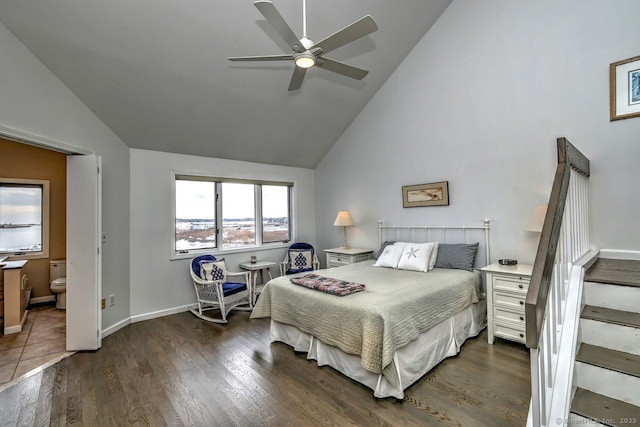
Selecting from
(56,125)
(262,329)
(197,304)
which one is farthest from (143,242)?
(262,329)

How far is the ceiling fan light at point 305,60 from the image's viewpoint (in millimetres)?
2256

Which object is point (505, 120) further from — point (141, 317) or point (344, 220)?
point (141, 317)

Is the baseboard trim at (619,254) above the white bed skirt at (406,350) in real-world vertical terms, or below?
above

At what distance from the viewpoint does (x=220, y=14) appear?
9.58ft

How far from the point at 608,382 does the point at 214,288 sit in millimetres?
3842

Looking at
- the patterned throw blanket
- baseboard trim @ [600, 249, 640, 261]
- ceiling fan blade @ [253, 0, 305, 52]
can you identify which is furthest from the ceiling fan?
baseboard trim @ [600, 249, 640, 261]

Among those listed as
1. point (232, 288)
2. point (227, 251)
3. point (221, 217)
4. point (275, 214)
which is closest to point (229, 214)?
point (221, 217)

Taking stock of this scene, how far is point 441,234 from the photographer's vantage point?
4062 millimetres

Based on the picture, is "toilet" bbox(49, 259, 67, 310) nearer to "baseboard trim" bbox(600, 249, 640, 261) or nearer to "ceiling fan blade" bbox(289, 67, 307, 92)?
"ceiling fan blade" bbox(289, 67, 307, 92)

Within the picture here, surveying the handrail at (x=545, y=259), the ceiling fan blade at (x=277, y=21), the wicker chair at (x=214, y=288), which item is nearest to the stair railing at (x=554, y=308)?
the handrail at (x=545, y=259)

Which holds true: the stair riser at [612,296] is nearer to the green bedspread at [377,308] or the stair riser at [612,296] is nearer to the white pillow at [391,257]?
the green bedspread at [377,308]

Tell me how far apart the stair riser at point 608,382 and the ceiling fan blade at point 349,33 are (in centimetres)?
239

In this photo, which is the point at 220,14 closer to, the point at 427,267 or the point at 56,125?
the point at 56,125

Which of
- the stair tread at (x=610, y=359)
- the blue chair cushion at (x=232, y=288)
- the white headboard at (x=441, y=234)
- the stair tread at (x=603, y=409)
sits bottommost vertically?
the blue chair cushion at (x=232, y=288)
